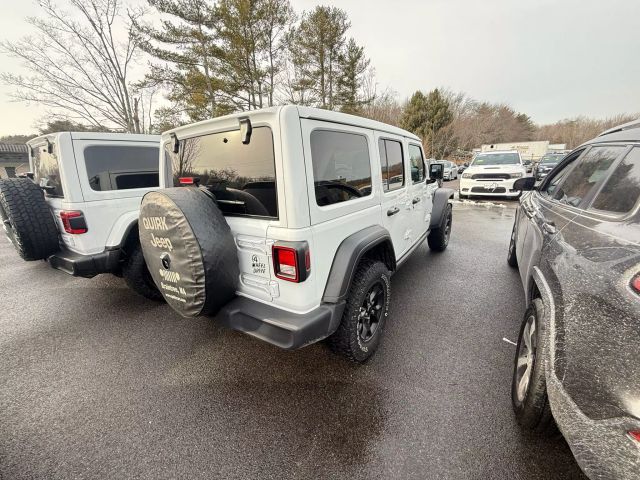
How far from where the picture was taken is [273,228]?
5.52 ft

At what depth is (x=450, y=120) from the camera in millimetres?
31312

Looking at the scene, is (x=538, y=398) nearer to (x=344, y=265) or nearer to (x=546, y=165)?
(x=344, y=265)

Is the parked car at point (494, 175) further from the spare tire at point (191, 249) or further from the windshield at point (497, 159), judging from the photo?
the spare tire at point (191, 249)

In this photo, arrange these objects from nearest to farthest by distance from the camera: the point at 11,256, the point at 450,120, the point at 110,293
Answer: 1. the point at 110,293
2. the point at 11,256
3. the point at 450,120

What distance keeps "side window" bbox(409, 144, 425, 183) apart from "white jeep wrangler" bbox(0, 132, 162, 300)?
11.4 feet

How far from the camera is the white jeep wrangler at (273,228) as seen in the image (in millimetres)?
1632

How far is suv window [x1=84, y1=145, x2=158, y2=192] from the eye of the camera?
3.07 m

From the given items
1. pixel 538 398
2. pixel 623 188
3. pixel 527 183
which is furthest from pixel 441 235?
pixel 538 398

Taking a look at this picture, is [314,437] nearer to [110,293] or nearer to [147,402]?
[147,402]

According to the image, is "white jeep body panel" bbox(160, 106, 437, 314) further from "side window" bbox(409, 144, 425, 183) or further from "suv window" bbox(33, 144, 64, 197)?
"suv window" bbox(33, 144, 64, 197)

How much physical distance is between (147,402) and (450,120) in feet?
122

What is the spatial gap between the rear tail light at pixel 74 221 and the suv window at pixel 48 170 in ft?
1.00

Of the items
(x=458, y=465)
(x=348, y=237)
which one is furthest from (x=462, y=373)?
(x=348, y=237)

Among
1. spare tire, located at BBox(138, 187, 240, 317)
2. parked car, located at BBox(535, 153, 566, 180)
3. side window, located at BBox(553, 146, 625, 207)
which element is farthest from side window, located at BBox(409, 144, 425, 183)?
parked car, located at BBox(535, 153, 566, 180)
